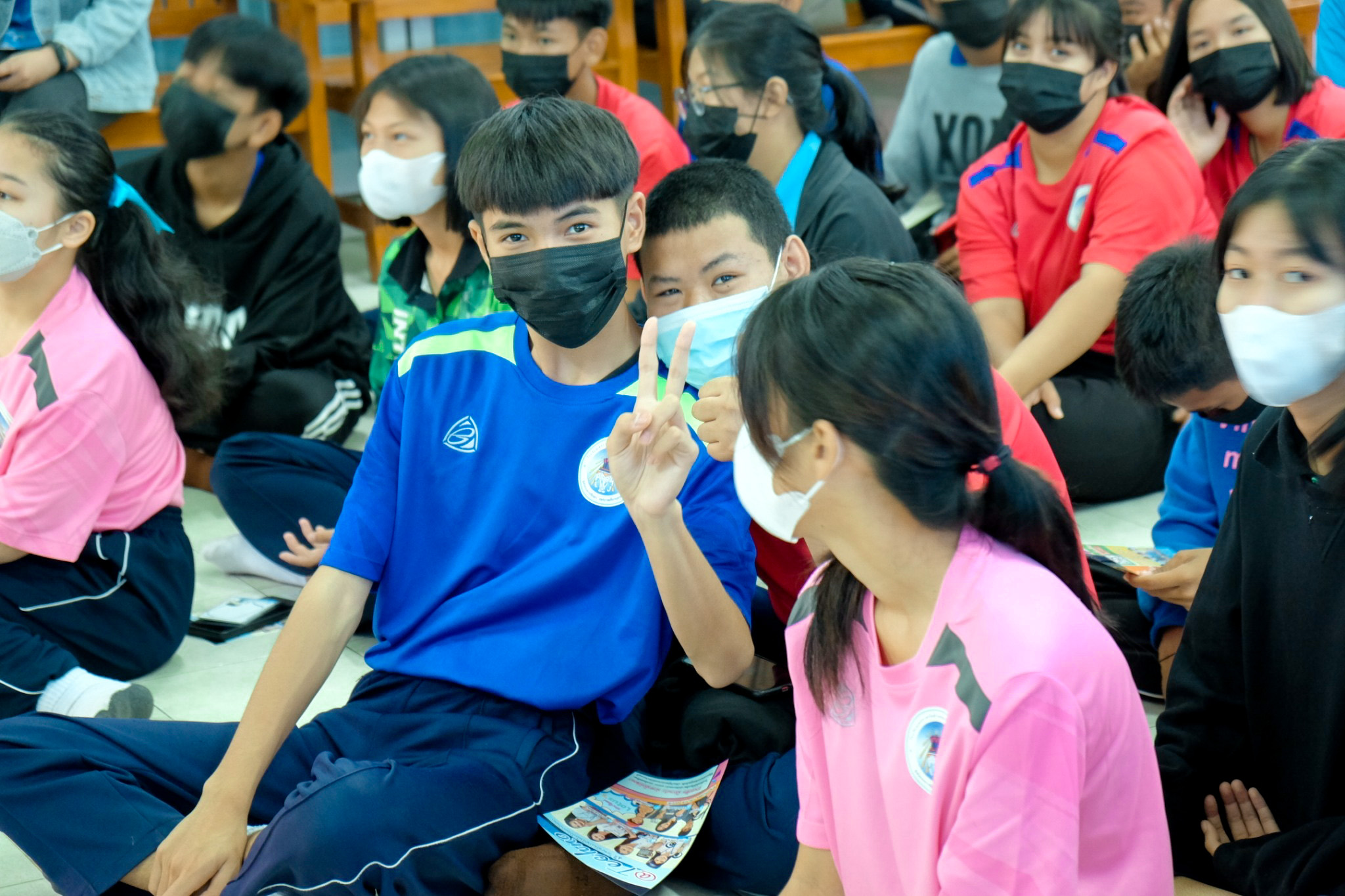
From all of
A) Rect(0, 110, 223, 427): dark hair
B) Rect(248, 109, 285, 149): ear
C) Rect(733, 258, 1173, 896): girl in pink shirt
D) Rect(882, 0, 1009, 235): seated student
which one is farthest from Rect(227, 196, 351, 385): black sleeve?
Rect(733, 258, 1173, 896): girl in pink shirt

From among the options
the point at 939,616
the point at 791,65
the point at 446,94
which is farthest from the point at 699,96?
the point at 939,616

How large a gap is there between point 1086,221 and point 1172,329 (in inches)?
42.9

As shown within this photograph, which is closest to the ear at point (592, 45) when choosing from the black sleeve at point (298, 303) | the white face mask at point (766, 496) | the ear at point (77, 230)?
the black sleeve at point (298, 303)

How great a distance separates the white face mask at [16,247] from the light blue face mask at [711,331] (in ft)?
3.60

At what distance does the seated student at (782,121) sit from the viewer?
2.69m

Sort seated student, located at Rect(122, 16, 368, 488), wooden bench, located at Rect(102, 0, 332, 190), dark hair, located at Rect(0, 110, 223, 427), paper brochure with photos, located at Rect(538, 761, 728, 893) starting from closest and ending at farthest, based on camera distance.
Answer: paper brochure with photos, located at Rect(538, 761, 728, 893) < dark hair, located at Rect(0, 110, 223, 427) < seated student, located at Rect(122, 16, 368, 488) < wooden bench, located at Rect(102, 0, 332, 190)

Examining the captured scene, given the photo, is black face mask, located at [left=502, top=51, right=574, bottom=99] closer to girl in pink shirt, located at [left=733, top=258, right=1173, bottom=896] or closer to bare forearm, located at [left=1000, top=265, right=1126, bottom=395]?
bare forearm, located at [left=1000, top=265, right=1126, bottom=395]

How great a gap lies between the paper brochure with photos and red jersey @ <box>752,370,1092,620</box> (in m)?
0.28

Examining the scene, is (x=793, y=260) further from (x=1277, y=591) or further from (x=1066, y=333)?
(x=1066, y=333)

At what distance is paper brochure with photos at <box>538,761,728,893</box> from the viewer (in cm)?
152

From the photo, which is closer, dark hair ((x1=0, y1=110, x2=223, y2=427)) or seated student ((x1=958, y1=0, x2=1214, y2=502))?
dark hair ((x1=0, y1=110, x2=223, y2=427))

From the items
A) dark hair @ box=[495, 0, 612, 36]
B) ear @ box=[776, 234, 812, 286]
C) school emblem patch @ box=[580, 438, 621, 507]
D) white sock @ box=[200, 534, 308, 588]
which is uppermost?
dark hair @ box=[495, 0, 612, 36]

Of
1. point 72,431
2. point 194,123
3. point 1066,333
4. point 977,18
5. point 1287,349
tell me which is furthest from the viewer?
point 977,18

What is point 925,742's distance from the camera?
1.08 meters
